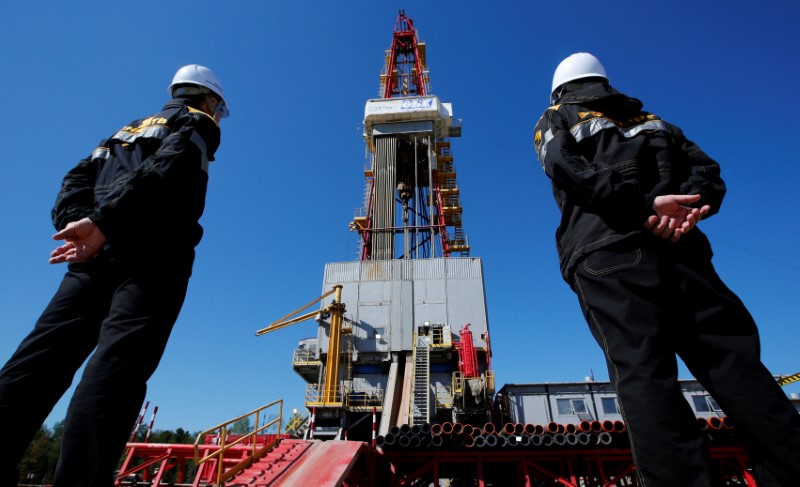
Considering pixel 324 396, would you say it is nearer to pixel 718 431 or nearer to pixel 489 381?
pixel 489 381

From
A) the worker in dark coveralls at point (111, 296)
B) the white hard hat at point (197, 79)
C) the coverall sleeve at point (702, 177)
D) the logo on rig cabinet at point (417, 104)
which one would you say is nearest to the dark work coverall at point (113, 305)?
the worker in dark coveralls at point (111, 296)

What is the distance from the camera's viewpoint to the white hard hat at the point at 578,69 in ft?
9.66

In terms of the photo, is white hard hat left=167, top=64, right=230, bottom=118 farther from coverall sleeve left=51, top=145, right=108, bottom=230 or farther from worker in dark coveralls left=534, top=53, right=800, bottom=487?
worker in dark coveralls left=534, top=53, right=800, bottom=487

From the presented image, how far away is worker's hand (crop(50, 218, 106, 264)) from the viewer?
202 cm

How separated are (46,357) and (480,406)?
47.0ft

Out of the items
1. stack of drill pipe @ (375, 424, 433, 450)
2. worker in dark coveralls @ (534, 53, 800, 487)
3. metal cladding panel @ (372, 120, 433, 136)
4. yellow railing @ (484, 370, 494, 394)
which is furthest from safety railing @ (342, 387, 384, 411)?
worker in dark coveralls @ (534, 53, 800, 487)

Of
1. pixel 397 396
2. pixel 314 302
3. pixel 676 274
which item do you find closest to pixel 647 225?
pixel 676 274

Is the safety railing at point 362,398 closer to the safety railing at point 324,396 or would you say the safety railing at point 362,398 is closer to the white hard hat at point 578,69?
→ the safety railing at point 324,396

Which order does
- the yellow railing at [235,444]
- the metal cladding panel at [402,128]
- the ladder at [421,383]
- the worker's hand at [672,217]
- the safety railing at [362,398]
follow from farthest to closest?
the metal cladding panel at [402,128] < the safety railing at [362,398] < the ladder at [421,383] < the yellow railing at [235,444] < the worker's hand at [672,217]

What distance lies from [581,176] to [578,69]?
1308 mm

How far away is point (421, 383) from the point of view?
16625 mm

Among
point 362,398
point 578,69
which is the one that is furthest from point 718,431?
point 362,398

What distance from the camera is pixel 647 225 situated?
198cm

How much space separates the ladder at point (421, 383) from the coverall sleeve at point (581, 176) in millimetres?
13875
